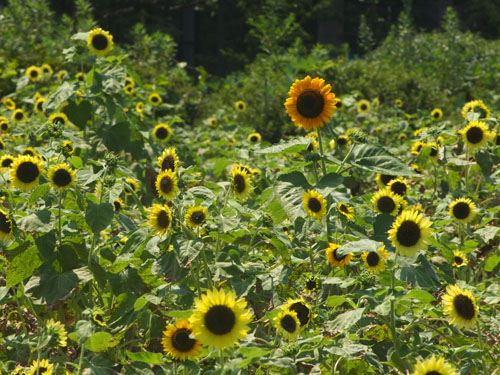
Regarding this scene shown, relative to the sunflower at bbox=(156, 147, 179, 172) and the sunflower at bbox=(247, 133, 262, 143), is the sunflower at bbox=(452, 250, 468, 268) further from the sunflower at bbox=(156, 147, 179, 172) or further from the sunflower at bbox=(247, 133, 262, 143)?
the sunflower at bbox=(247, 133, 262, 143)

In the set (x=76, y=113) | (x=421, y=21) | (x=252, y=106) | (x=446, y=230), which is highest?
(x=76, y=113)

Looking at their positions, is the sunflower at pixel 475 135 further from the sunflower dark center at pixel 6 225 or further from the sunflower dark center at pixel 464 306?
the sunflower dark center at pixel 6 225

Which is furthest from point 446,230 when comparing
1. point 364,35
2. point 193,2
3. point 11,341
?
point 193,2

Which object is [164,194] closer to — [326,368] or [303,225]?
[303,225]

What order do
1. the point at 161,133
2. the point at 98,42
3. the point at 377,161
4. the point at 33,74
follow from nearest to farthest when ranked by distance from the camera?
the point at 377,161
the point at 98,42
the point at 161,133
the point at 33,74

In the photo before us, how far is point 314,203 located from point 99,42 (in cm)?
235

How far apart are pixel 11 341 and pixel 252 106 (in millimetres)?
6532

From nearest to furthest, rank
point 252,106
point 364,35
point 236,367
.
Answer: point 236,367 < point 252,106 < point 364,35

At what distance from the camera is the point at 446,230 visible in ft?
11.9

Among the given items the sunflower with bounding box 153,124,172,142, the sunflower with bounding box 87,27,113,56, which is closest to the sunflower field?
the sunflower with bounding box 87,27,113,56

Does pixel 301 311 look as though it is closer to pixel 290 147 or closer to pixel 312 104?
pixel 290 147

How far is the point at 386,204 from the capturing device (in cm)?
266

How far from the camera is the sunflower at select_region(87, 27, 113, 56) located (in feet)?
13.1

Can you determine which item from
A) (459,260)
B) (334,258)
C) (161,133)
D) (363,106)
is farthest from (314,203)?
(363,106)
